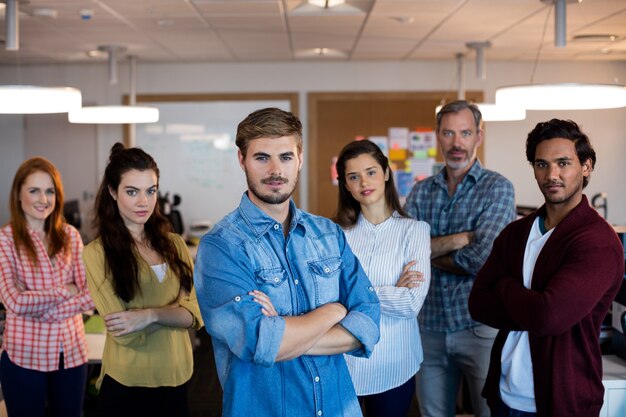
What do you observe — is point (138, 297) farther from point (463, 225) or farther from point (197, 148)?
point (197, 148)

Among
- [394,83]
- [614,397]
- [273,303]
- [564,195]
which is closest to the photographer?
[273,303]

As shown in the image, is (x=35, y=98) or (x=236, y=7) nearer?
(x=35, y=98)

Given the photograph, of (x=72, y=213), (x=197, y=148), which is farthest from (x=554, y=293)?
(x=197, y=148)

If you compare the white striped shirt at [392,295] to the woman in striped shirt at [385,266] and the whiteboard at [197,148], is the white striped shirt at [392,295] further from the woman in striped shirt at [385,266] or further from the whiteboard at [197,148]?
the whiteboard at [197,148]

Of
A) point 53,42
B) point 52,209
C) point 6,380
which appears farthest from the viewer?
point 53,42

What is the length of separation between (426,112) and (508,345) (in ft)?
16.0

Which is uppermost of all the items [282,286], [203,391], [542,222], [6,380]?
[542,222]

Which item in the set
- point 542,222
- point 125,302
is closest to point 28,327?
point 125,302

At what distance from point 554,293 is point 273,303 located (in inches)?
32.7

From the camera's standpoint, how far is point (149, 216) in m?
2.58

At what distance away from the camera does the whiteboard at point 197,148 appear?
692cm

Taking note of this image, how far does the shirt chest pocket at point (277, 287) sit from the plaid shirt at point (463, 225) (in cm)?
111

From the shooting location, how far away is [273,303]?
1742mm

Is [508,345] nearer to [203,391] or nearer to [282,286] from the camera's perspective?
[282,286]
